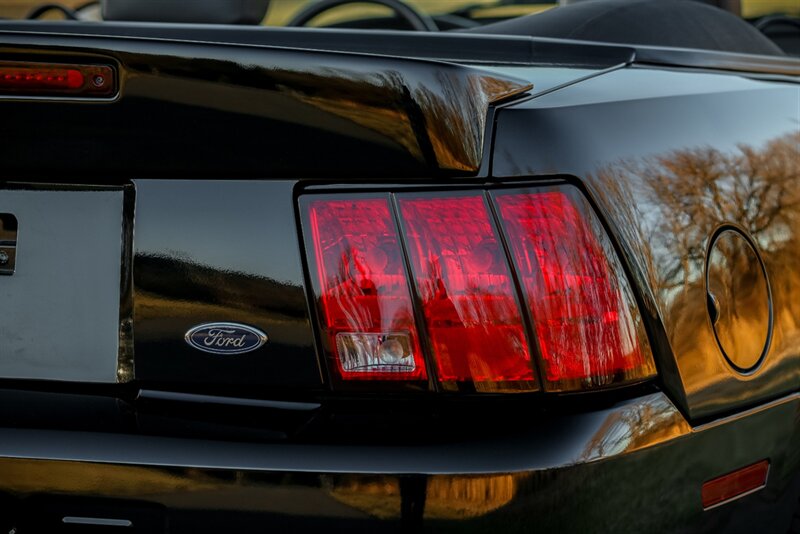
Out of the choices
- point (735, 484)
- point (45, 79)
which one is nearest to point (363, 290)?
point (45, 79)

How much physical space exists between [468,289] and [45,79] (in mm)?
650

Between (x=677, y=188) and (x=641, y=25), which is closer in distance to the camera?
(x=677, y=188)

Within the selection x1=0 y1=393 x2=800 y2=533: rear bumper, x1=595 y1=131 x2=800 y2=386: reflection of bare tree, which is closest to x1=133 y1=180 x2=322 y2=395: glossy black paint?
x1=0 y1=393 x2=800 y2=533: rear bumper

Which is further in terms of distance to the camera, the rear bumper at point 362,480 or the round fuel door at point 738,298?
the round fuel door at point 738,298

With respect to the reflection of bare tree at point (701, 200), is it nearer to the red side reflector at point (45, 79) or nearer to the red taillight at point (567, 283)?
the red taillight at point (567, 283)

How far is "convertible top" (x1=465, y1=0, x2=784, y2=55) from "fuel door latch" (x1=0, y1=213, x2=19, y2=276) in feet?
5.10

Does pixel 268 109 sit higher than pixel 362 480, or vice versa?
pixel 268 109

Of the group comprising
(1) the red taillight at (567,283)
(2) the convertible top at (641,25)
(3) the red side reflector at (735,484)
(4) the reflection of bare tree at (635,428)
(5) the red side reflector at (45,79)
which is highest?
(2) the convertible top at (641,25)

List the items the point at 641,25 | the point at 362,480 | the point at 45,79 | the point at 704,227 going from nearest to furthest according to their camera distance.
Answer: the point at 362,480
the point at 45,79
the point at 704,227
the point at 641,25

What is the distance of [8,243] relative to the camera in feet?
5.15

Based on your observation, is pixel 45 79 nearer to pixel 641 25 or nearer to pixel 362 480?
pixel 362 480

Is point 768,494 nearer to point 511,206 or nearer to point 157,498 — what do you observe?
point 511,206

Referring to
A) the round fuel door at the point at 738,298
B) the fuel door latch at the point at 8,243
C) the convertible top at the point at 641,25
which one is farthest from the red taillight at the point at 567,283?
the convertible top at the point at 641,25

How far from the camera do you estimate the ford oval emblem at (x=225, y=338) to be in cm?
149
